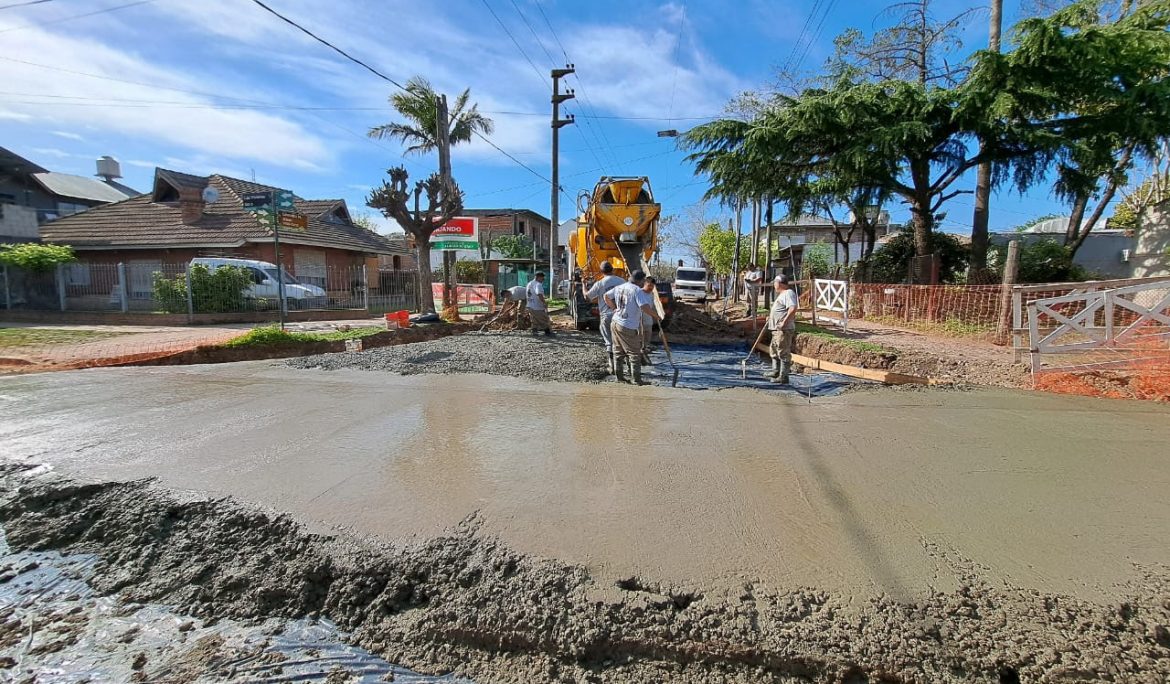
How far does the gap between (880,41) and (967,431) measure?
20964mm

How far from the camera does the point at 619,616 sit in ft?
8.00

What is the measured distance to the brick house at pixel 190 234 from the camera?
1889 centimetres

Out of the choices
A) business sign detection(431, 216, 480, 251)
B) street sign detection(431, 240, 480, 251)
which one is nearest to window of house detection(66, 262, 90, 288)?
business sign detection(431, 216, 480, 251)

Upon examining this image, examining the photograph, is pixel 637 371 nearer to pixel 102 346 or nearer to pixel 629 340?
pixel 629 340

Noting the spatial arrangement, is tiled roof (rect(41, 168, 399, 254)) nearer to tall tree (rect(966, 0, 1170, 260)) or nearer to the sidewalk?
the sidewalk

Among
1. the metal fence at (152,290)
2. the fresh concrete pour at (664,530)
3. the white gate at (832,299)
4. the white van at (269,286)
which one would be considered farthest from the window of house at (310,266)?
the white gate at (832,299)

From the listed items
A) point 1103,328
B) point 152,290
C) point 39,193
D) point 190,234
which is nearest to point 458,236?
point 190,234

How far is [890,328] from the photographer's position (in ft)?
46.4

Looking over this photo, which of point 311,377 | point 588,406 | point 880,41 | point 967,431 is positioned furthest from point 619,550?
point 880,41

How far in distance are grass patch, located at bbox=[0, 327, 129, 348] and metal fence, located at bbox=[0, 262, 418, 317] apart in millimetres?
2220

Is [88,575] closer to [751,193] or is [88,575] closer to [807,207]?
[751,193]

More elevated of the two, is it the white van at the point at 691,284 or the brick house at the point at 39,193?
the brick house at the point at 39,193

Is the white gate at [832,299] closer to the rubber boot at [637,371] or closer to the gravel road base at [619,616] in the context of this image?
the rubber boot at [637,371]

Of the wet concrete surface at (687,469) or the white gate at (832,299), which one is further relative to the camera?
the white gate at (832,299)
